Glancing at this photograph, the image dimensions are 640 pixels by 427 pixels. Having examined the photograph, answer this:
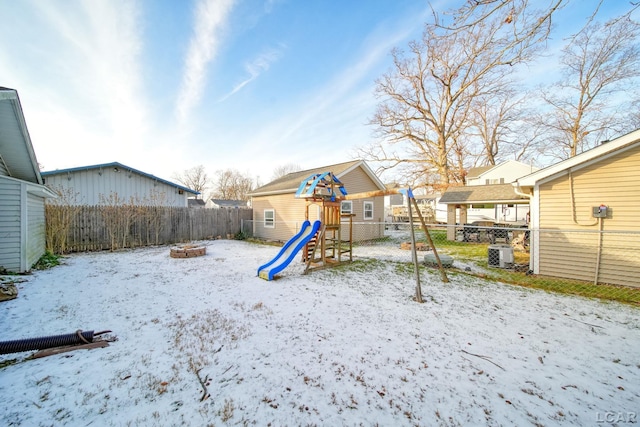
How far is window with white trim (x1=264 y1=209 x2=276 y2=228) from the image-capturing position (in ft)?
44.8

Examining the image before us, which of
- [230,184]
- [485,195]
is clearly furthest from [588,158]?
[230,184]

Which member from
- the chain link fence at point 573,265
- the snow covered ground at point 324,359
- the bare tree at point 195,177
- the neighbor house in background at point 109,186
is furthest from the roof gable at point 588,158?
the bare tree at point 195,177

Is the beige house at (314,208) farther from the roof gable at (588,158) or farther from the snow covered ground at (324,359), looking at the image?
the snow covered ground at (324,359)

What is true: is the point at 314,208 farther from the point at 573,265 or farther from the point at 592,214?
the point at 592,214

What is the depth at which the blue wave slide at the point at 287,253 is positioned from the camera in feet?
19.4

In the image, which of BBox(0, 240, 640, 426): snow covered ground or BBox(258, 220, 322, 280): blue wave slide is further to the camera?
BBox(258, 220, 322, 280): blue wave slide

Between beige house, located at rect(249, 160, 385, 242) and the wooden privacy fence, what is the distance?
102 inches

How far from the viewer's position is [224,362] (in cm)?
264

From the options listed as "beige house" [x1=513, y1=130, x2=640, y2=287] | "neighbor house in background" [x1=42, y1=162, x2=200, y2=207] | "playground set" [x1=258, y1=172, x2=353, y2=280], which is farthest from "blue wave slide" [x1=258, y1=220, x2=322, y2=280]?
"neighbor house in background" [x1=42, y1=162, x2=200, y2=207]

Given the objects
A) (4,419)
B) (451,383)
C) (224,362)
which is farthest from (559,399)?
(4,419)

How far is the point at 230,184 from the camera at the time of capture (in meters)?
45.3

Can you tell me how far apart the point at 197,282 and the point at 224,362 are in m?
3.55

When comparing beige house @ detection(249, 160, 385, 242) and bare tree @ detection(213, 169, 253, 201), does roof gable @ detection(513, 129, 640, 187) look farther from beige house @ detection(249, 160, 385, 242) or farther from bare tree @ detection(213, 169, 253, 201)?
bare tree @ detection(213, 169, 253, 201)

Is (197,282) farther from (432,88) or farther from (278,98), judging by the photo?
(432,88)
